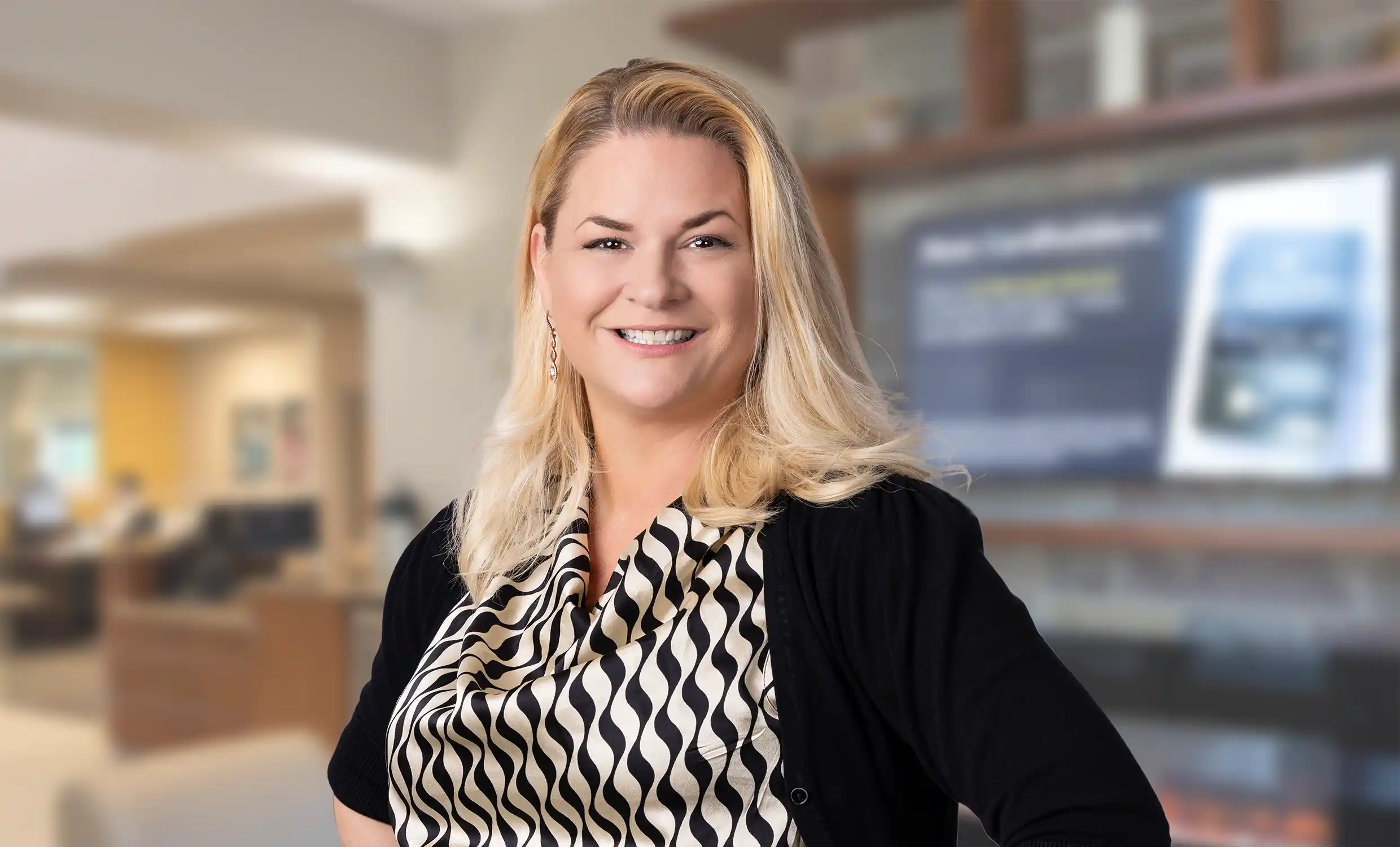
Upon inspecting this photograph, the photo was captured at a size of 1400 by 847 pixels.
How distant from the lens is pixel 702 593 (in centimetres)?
77

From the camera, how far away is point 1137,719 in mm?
2477

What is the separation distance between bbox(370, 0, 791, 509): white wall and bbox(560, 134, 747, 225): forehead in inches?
99.6

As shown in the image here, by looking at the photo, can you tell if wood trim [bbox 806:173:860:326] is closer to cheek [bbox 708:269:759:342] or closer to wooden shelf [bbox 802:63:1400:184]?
wooden shelf [bbox 802:63:1400:184]

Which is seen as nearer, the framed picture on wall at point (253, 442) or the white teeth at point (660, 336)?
the white teeth at point (660, 336)

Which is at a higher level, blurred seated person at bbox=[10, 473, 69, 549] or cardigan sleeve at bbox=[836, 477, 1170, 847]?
cardigan sleeve at bbox=[836, 477, 1170, 847]

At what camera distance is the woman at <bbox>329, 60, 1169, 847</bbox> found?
667 millimetres

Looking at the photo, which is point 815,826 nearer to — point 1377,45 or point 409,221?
point 1377,45

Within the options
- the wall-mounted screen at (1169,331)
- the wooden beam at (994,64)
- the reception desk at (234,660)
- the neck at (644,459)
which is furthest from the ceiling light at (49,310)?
the neck at (644,459)

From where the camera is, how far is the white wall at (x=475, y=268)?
134 inches

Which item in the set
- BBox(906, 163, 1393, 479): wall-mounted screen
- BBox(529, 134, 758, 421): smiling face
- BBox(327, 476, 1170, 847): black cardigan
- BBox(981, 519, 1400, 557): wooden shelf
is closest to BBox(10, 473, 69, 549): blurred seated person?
BBox(906, 163, 1393, 479): wall-mounted screen

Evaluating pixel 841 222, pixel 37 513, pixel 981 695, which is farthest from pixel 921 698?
pixel 37 513

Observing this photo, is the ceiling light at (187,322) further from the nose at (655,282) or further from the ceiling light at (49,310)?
the nose at (655,282)

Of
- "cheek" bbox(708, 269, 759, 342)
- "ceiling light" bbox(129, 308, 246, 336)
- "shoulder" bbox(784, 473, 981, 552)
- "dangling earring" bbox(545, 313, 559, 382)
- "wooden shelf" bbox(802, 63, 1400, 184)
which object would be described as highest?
"wooden shelf" bbox(802, 63, 1400, 184)

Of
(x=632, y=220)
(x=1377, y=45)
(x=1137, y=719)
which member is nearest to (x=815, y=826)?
(x=632, y=220)
